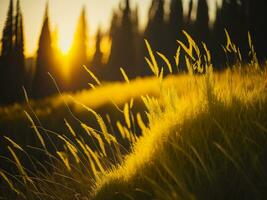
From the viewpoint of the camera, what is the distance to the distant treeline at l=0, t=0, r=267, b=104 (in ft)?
81.7

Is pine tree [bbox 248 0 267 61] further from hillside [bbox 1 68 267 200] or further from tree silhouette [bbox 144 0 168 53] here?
hillside [bbox 1 68 267 200]

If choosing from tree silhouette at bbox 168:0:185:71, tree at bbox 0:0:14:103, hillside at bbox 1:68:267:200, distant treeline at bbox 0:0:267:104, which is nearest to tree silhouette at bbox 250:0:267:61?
distant treeline at bbox 0:0:267:104

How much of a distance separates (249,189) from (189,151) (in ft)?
1.55

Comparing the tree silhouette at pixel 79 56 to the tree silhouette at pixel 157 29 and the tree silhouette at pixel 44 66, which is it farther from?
Answer: the tree silhouette at pixel 157 29

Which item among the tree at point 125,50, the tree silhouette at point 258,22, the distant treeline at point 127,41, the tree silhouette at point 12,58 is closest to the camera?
the tree silhouette at point 258,22

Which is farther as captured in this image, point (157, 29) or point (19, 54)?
point (157, 29)

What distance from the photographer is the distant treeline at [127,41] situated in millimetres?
24906

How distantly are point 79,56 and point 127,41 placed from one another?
21.2 feet

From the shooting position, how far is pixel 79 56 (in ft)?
125

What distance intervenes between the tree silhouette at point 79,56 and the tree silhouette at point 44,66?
9.45ft

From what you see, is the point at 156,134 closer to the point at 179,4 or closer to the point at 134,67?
the point at 134,67

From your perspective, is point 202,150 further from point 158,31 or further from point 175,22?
point 158,31

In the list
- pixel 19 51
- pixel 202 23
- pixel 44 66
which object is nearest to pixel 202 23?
pixel 202 23

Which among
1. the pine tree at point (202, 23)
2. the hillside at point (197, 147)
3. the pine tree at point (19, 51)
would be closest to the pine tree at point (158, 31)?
the pine tree at point (202, 23)
